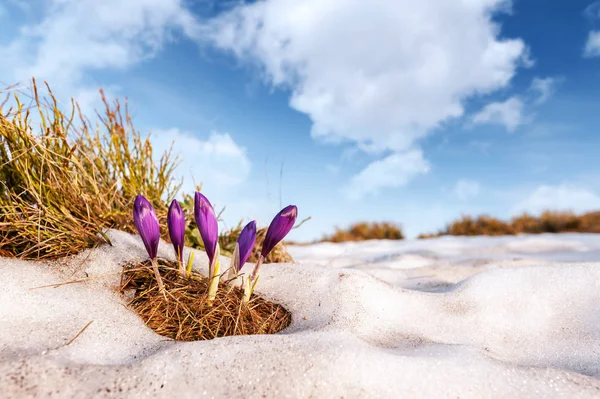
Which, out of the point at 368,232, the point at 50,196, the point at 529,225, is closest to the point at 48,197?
the point at 50,196

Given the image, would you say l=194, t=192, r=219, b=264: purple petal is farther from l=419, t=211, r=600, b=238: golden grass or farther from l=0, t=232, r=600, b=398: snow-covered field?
l=419, t=211, r=600, b=238: golden grass

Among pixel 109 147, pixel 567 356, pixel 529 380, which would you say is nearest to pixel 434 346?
pixel 529 380

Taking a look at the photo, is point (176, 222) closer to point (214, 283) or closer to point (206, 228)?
point (206, 228)

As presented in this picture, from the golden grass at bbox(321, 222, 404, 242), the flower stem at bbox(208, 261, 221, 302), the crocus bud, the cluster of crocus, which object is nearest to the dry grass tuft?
the flower stem at bbox(208, 261, 221, 302)

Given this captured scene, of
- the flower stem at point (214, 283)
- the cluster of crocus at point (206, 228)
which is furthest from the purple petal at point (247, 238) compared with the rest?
the flower stem at point (214, 283)

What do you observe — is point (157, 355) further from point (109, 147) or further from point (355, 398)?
point (109, 147)

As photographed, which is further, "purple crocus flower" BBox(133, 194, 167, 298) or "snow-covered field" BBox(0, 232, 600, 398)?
"purple crocus flower" BBox(133, 194, 167, 298)

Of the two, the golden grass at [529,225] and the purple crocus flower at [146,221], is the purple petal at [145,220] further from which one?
the golden grass at [529,225]
